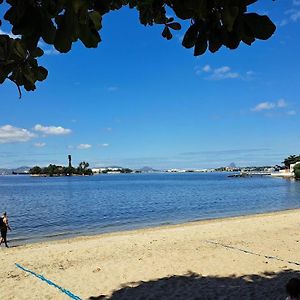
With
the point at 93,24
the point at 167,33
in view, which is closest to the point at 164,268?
the point at 167,33

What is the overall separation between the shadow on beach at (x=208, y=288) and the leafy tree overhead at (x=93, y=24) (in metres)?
8.16

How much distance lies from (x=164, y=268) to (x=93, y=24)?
11510 millimetres

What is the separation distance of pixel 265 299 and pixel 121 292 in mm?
3713

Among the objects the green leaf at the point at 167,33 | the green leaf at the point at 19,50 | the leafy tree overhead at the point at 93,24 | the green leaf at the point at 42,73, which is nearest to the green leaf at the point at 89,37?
the leafy tree overhead at the point at 93,24

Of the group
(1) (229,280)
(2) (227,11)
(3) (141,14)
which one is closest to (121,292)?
(1) (229,280)

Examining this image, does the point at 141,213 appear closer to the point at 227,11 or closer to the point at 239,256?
the point at 239,256

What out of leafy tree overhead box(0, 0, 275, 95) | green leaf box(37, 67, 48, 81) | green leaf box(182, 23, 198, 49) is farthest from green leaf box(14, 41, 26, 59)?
green leaf box(182, 23, 198, 49)

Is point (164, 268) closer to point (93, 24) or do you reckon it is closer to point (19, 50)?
point (19, 50)

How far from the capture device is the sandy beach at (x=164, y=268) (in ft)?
35.3

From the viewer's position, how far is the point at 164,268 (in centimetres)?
1338

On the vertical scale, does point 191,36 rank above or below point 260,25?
above

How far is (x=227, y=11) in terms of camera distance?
272 centimetres

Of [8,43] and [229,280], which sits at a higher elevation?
[8,43]

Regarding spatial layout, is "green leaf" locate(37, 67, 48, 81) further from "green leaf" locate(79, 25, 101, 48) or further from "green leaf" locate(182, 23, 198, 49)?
"green leaf" locate(182, 23, 198, 49)
